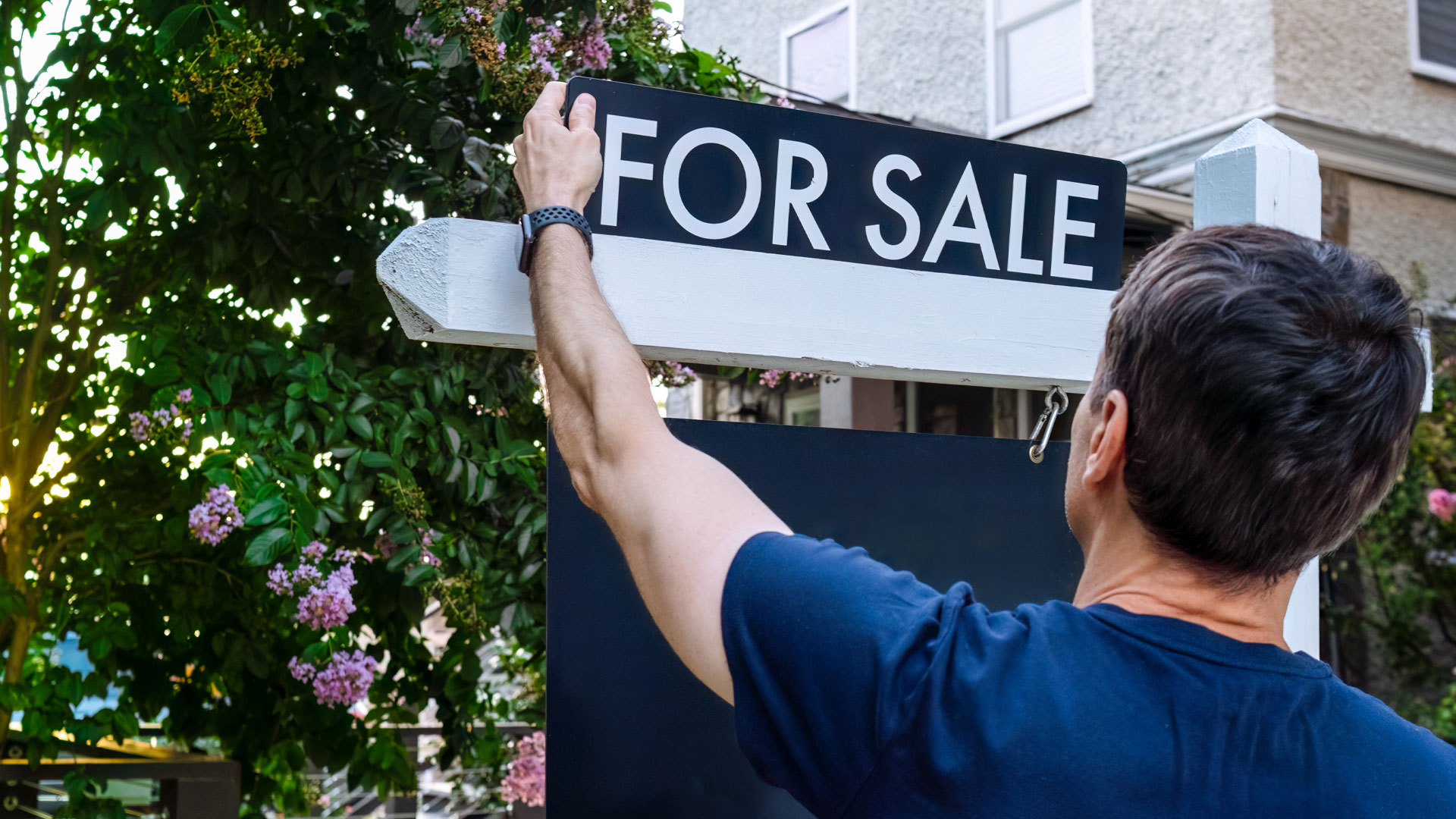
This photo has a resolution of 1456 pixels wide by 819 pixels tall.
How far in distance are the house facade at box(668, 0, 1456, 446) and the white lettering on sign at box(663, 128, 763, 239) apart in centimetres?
447

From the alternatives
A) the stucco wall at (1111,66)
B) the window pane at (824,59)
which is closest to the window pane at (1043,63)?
the stucco wall at (1111,66)

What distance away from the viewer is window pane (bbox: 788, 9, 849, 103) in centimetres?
907

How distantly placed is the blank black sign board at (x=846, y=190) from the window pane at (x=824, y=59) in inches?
300

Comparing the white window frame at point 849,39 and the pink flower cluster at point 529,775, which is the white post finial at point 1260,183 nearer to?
the pink flower cluster at point 529,775

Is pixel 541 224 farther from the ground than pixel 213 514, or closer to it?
farther from the ground

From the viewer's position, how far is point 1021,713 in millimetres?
815

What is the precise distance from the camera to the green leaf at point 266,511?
2162mm

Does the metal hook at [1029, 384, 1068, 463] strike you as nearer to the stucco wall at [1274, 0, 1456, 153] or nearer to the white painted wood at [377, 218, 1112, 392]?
the white painted wood at [377, 218, 1112, 392]

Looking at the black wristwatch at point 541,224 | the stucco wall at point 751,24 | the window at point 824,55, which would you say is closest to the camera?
the black wristwatch at point 541,224

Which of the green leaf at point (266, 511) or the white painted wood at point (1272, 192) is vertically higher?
the white painted wood at point (1272, 192)

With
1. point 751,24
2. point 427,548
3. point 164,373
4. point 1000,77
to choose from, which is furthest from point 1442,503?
point 751,24

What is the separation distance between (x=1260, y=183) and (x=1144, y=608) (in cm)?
97

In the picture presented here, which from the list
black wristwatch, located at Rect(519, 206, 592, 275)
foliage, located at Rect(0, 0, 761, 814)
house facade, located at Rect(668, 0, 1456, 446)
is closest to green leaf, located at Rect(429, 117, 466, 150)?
foliage, located at Rect(0, 0, 761, 814)

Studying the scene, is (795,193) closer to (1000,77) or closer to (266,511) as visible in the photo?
(266,511)
